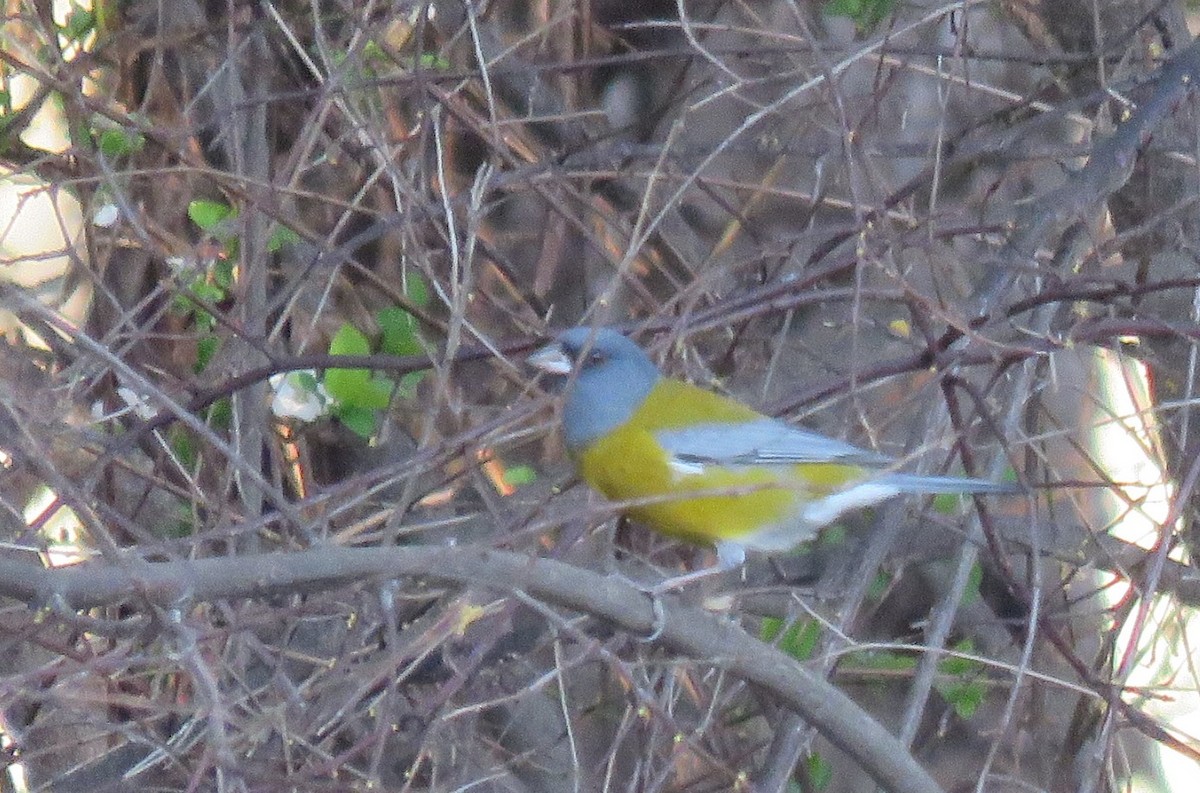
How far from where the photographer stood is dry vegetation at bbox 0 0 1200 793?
3.22m

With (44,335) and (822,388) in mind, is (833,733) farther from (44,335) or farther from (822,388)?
(44,335)

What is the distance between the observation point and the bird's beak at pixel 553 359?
3404 millimetres

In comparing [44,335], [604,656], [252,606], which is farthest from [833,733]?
[44,335]

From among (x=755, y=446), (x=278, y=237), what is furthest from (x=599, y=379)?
(x=278, y=237)

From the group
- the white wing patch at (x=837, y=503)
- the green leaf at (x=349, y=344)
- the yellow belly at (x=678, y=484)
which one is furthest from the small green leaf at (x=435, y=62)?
the white wing patch at (x=837, y=503)

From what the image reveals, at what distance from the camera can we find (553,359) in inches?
135

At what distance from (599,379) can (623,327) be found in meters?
0.20

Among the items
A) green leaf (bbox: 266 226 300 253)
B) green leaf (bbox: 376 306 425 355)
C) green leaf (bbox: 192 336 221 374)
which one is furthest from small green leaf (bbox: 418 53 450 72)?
green leaf (bbox: 192 336 221 374)

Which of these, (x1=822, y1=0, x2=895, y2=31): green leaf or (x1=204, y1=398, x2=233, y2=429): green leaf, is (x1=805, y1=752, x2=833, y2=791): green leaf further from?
(x1=822, y1=0, x2=895, y2=31): green leaf

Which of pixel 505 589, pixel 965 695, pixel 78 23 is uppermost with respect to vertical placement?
pixel 78 23

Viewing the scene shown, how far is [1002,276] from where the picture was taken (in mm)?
3643

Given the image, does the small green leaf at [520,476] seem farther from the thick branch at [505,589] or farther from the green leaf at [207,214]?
the thick branch at [505,589]

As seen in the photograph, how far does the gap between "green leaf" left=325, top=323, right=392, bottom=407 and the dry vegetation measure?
0.01m

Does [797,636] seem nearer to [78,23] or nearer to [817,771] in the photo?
[817,771]
